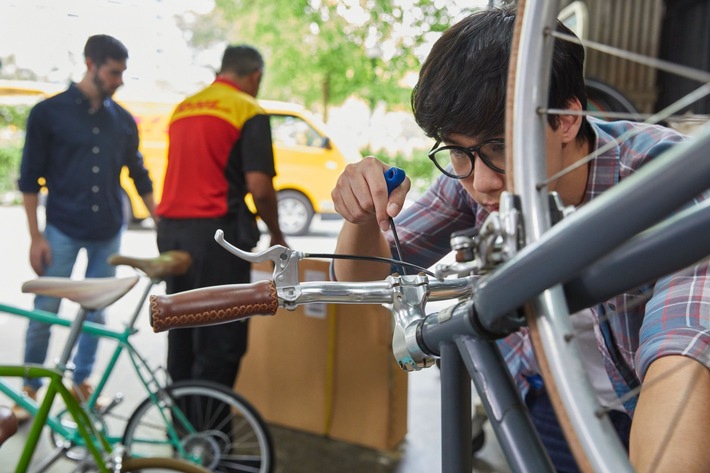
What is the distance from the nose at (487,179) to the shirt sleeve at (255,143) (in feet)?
5.99

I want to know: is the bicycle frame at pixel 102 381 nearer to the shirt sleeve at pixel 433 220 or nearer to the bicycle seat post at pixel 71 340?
the bicycle seat post at pixel 71 340

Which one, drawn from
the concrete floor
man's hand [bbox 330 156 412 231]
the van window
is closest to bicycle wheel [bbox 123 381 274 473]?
the concrete floor

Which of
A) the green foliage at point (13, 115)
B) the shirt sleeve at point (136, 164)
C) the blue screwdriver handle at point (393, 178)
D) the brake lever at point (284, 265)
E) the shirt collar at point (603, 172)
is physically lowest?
the brake lever at point (284, 265)

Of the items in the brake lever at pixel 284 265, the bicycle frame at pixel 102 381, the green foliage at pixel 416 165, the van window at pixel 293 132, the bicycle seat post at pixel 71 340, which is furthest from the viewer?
the green foliage at pixel 416 165

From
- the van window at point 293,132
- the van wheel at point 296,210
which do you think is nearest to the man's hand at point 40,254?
the van window at point 293,132

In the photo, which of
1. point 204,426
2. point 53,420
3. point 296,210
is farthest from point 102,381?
point 296,210

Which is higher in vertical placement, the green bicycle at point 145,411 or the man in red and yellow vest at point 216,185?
the man in red and yellow vest at point 216,185

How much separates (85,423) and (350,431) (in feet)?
4.39

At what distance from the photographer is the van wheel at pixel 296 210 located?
24.8 ft

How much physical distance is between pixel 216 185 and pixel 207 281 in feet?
1.30

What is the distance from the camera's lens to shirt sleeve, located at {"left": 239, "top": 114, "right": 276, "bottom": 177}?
8.81ft

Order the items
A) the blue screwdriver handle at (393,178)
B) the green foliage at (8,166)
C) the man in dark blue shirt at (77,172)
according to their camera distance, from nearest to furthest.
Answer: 1. the blue screwdriver handle at (393,178)
2. the man in dark blue shirt at (77,172)
3. the green foliage at (8,166)

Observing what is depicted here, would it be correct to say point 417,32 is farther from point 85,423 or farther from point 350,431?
point 85,423

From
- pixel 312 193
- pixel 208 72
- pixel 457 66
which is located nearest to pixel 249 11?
pixel 208 72
